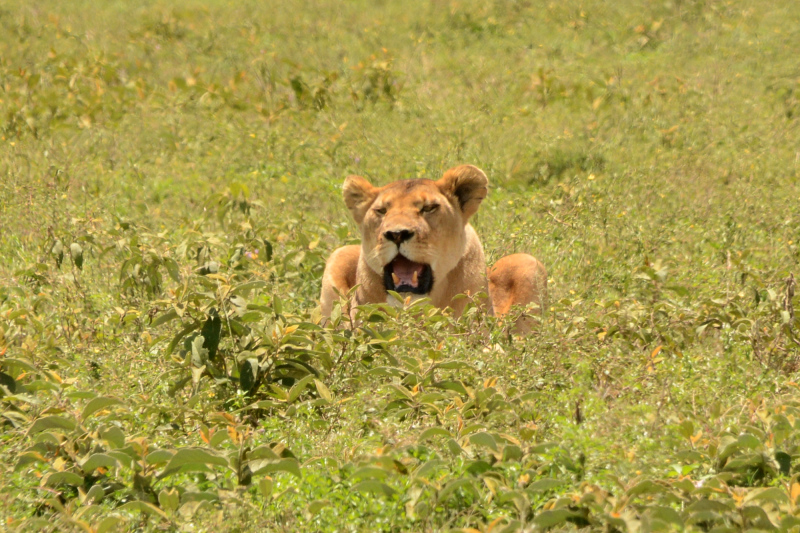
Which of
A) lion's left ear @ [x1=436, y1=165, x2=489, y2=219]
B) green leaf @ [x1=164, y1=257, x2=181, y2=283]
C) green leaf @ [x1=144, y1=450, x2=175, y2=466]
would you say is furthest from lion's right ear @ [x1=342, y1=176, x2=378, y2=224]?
green leaf @ [x1=144, y1=450, x2=175, y2=466]

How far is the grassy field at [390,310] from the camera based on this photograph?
3.73 metres

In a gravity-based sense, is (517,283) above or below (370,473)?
below

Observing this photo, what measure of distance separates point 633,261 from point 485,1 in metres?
9.55

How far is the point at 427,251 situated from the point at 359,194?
0.70 m

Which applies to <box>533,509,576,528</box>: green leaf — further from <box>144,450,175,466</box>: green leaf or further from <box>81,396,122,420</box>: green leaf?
<box>81,396,122,420</box>: green leaf

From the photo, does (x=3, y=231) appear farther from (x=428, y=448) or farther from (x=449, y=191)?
(x=428, y=448)

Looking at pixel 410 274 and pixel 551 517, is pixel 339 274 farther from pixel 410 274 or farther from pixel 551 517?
pixel 551 517

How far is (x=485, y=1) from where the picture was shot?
15.6m

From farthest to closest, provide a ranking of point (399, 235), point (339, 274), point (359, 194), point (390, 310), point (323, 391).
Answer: point (339, 274)
point (359, 194)
point (399, 235)
point (390, 310)
point (323, 391)

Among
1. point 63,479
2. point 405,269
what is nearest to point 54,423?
point 63,479

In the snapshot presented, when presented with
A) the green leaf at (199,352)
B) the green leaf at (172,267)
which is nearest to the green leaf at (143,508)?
the green leaf at (199,352)

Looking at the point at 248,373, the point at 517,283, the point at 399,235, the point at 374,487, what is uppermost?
the point at 399,235

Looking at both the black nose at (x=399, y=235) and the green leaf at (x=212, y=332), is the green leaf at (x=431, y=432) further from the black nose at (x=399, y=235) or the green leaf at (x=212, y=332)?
the black nose at (x=399, y=235)

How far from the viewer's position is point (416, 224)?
5.59 m
